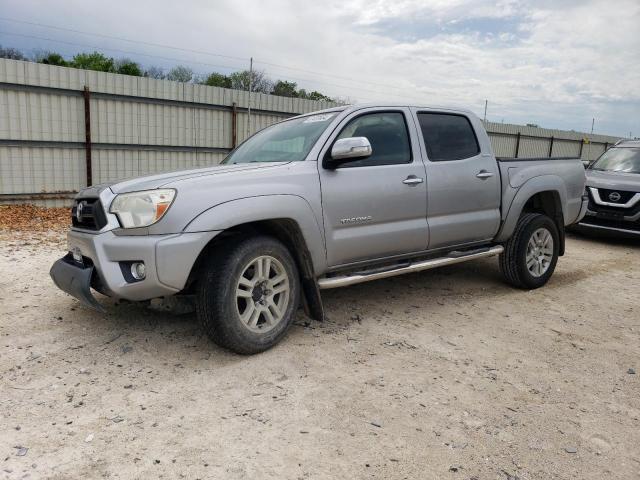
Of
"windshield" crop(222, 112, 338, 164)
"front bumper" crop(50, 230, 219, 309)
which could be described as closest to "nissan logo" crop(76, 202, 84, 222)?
"front bumper" crop(50, 230, 219, 309)

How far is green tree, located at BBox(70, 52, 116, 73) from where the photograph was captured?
36.8m

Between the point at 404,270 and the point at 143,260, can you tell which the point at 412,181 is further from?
the point at 143,260

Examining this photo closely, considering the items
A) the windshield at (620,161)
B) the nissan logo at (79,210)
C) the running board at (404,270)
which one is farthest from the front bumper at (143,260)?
the windshield at (620,161)

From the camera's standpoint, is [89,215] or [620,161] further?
[620,161]

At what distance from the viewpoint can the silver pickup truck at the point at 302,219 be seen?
10.7 feet

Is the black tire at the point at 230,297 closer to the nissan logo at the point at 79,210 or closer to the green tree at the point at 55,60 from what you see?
the nissan logo at the point at 79,210

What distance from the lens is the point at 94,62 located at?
125 ft

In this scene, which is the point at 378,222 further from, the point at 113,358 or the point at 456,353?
the point at 113,358

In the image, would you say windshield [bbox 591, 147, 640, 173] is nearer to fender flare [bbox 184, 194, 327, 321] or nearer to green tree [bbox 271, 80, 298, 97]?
fender flare [bbox 184, 194, 327, 321]

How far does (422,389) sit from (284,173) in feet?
5.75

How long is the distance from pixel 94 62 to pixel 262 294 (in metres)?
40.6

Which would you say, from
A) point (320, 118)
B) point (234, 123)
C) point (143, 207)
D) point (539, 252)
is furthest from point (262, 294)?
point (234, 123)

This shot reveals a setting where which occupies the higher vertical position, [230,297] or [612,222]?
[612,222]

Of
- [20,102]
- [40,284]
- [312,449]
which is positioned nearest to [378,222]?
[312,449]
